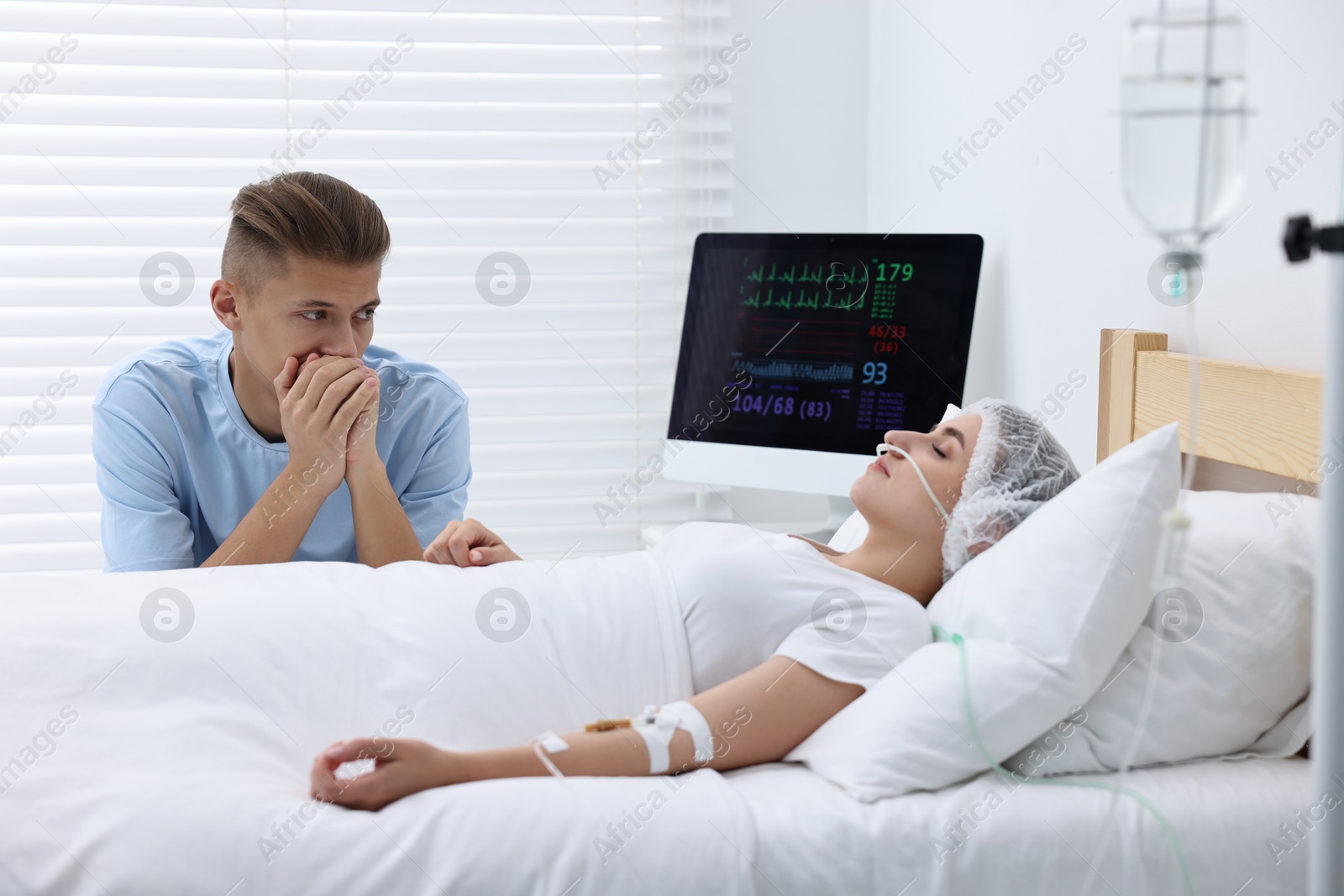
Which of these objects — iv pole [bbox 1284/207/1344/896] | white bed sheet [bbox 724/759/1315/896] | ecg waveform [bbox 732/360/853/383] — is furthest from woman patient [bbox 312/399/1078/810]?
ecg waveform [bbox 732/360/853/383]

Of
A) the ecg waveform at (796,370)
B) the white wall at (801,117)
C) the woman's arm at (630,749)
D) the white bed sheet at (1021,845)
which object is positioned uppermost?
the white wall at (801,117)

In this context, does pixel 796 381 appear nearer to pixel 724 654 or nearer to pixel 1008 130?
pixel 1008 130

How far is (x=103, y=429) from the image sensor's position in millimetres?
1528

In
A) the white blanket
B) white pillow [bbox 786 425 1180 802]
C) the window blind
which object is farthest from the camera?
the window blind

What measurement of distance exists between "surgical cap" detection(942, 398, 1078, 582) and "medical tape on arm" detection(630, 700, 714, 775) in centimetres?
41

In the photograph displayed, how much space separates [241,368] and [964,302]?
1.21 metres

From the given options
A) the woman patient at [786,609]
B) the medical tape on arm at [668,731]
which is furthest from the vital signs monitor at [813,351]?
the medical tape on arm at [668,731]

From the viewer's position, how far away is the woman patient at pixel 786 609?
38.6 inches

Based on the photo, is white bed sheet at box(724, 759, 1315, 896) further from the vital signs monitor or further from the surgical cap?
the vital signs monitor

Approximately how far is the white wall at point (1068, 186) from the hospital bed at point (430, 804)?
0.15 m

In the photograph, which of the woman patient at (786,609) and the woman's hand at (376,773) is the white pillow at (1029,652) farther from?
the woman's hand at (376,773)

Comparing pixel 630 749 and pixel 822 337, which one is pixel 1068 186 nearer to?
pixel 822 337

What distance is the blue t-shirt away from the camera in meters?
1.52

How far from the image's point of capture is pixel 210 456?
160 cm
